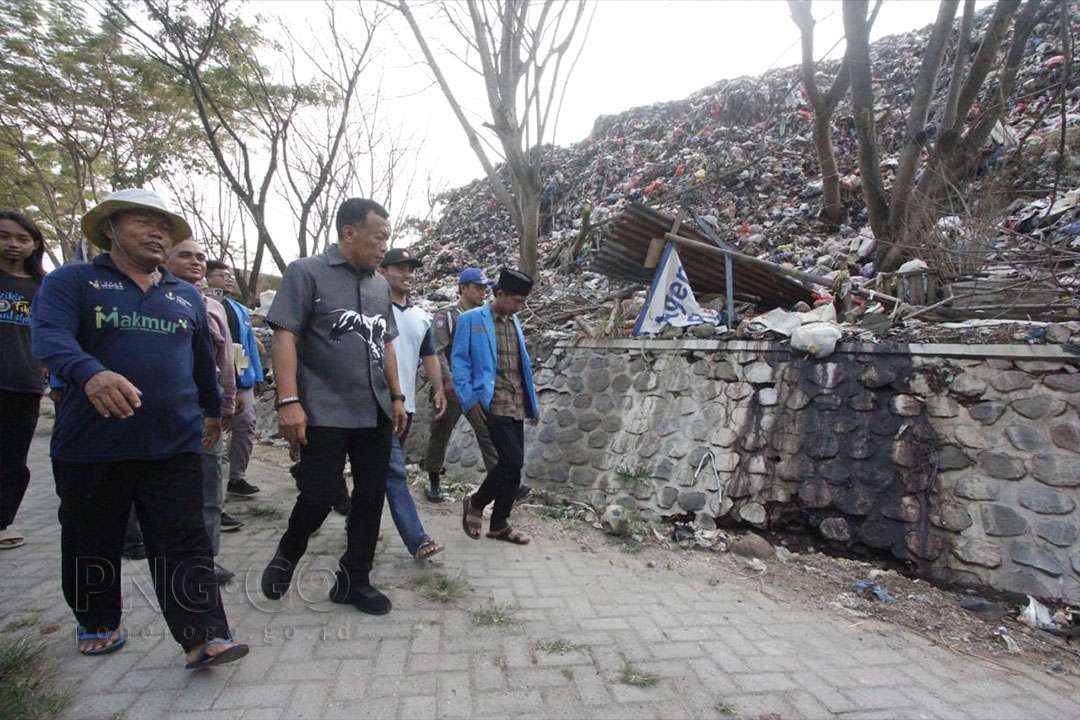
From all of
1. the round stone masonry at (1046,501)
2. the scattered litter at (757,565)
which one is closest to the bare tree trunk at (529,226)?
the scattered litter at (757,565)

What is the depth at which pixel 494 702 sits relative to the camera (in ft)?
6.23


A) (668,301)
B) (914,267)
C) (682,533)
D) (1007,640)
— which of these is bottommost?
(1007,640)

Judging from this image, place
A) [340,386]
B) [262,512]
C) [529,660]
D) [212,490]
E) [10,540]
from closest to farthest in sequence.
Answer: [529,660]
[340,386]
[212,490]
[10,540]
[262,512]

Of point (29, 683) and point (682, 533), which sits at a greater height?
point (29, 683)

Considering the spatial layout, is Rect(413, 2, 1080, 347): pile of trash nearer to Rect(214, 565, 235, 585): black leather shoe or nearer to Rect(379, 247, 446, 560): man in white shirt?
Rect(379, 247, 446, 560): man in white shirt

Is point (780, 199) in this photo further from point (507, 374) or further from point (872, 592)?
point (872, 592)

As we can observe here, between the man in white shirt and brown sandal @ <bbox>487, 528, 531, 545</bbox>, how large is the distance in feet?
1.76

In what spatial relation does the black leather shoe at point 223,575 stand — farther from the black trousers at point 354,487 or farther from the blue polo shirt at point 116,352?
the blue polo shirt at point 116,352

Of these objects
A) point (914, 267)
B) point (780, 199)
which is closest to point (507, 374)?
point (914, 267)

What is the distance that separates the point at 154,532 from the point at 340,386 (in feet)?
2.67

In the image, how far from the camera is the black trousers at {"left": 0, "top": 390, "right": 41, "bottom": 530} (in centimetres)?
291

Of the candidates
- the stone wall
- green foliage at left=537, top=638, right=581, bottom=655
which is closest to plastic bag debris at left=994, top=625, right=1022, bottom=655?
the stone wall

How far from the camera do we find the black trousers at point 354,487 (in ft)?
7.55

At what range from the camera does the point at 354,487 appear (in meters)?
2.47
